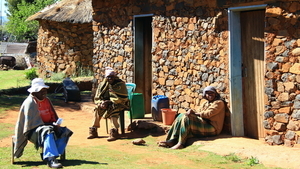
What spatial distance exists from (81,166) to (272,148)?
119 inches

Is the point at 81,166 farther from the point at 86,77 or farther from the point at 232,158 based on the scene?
the point at 86,77

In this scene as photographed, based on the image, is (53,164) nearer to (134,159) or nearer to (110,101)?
(134,159)

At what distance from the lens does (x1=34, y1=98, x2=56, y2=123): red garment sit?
19.5 feet

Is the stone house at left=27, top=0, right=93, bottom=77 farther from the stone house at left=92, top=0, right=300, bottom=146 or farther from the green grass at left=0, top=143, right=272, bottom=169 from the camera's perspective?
the green grass at left=0, top=143, right=272, bottom=169

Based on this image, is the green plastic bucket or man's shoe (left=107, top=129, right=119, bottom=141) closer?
man's shoe (left=107, top=129, right=119, bottom=141)

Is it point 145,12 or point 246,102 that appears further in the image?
point 145,12

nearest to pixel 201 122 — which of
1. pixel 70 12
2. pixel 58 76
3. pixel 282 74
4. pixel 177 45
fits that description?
pixel 282 74

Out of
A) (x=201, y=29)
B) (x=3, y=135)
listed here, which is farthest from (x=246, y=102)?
(x=3, y=135)

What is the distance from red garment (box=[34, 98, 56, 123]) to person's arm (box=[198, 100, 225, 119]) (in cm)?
269

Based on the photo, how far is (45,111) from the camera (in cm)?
598

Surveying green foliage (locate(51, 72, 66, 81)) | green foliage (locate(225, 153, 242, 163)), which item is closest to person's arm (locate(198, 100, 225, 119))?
green foliage (locate(225, 153, 242, 163))

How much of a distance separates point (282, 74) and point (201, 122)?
64.1 inches

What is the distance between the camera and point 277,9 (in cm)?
675

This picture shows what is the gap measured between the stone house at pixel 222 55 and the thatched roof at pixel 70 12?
701 centimetres
